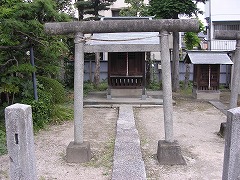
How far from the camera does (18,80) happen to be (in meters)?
8.14

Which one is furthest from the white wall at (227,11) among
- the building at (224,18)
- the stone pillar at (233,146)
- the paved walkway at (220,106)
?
the stone pillar at (233,146)

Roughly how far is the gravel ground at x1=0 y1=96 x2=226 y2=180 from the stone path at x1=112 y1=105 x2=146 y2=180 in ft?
0.64

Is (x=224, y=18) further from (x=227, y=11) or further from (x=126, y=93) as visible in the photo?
(x=126, y=93)

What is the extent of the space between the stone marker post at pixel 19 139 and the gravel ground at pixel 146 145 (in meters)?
1.52

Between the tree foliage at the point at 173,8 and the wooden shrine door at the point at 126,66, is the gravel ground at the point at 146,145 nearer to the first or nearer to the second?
the wooden shrine door at the point at 126,66

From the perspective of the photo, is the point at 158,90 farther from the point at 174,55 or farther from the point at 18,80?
the point at 18,80

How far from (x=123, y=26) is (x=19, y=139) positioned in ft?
10.1

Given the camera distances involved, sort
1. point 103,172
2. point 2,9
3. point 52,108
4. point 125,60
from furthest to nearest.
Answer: point 125,60 < point 52,108 < point 2,9 < point 103,172

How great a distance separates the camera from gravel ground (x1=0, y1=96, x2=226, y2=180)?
16.4 feet

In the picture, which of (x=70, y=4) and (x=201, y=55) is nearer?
(x=201, y=55)

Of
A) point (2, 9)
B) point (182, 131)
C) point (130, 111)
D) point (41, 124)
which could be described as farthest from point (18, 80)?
point (182, 131)

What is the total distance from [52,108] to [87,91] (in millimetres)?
6433

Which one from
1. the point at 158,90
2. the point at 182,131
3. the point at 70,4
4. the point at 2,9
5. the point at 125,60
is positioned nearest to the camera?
the point at 2,9

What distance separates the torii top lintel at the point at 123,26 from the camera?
17.6ft
